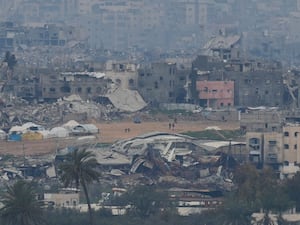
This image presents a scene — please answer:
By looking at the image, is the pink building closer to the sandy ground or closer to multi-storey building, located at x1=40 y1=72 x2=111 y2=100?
multi-storey building, located at x1=40 y1=72 x2=111 y2=100

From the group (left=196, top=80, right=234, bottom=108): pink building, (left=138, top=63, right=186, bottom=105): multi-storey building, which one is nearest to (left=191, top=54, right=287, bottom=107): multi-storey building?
(left=196, top=80, right=234, bottom=108): pink building

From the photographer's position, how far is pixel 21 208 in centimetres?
3522

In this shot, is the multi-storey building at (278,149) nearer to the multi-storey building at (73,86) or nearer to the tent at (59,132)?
the tent at (59,132)

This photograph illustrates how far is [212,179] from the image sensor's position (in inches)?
1766

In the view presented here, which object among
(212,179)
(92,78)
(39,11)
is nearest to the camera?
(212,179)

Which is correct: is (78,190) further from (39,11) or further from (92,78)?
(39,11)

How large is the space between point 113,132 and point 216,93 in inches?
368

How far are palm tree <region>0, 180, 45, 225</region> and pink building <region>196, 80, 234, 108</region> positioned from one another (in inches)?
1122

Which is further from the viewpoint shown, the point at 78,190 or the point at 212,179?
the point at 212,179

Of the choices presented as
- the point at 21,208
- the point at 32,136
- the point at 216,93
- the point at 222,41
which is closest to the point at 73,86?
the point at 216,93

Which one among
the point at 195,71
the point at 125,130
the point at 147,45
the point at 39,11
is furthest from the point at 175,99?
the point at 39,11

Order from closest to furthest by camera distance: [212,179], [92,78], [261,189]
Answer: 1. [261,189]
2. [212,179]
3. [92,78]

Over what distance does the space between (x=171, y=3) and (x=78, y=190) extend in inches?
3549

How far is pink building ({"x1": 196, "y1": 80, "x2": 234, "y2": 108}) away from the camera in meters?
64.1
